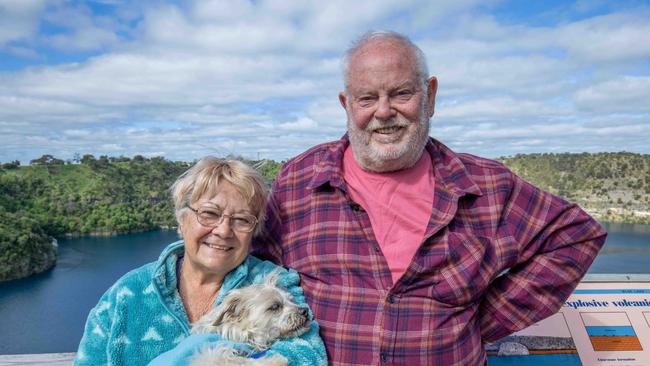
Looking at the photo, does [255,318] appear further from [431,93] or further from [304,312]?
[431,93]

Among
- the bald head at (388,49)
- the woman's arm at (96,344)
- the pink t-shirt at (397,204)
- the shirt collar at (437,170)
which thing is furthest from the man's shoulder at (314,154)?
the woman's arm at (96,344)

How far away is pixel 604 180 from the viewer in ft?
222

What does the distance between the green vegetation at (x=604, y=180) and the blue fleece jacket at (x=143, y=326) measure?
64.7 m

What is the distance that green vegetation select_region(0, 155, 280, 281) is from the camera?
198 ft

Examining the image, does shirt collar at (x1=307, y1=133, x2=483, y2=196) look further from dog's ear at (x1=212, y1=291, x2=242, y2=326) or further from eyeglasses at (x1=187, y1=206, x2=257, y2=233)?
dog's ear at (x1=212, y1=291, x2=242, y2=326)

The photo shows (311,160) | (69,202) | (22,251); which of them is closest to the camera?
(311,160)

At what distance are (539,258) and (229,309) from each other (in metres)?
1.92

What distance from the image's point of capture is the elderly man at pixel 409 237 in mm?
2842

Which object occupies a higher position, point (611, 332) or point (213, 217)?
point (213, 217)

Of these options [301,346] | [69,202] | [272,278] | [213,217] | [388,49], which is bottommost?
[69,202]

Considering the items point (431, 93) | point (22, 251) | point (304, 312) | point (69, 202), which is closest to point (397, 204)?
point (431, 93)

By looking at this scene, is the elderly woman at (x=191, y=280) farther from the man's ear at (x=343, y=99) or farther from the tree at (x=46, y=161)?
the tree at (x=46, y=161)

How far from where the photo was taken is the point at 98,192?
3615 inches

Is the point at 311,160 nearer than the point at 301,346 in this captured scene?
No
